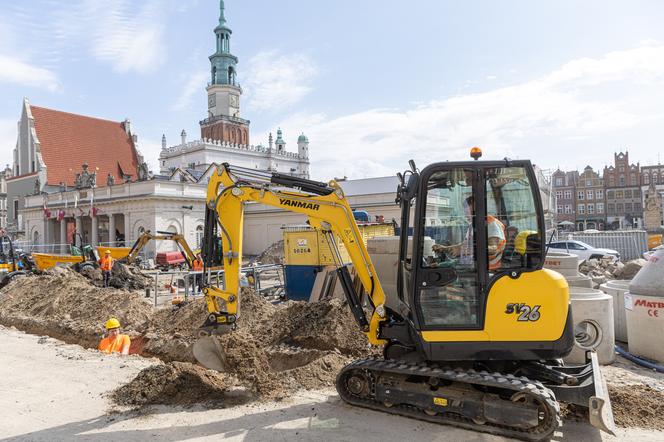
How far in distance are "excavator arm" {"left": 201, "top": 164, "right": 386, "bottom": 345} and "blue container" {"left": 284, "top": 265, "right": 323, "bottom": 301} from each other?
8211mm

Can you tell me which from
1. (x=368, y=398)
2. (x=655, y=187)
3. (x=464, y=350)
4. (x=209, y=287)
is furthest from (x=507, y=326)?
(x=655, y=187)

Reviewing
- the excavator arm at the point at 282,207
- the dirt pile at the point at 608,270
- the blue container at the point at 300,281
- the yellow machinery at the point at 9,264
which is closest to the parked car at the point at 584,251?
the dirt pile at the point at 608,270

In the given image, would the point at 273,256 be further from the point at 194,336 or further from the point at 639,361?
the point at 639,361

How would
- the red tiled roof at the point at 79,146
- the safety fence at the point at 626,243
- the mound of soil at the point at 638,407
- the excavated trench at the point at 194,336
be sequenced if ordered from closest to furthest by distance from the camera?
the mound of soil at the point at 638,407
the excavated trench at the point at 194,336
the safety fence at the point at 626,243
the red tiled roof at the point at 79,146

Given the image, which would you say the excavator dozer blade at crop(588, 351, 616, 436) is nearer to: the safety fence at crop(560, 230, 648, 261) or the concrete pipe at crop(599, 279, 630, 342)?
the concrete pipe at crop(599, 279, 630, 342)

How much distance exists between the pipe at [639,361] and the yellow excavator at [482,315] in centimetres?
246

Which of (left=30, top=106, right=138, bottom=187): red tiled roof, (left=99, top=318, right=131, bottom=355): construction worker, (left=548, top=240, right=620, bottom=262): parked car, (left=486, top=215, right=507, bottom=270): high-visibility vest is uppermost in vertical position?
(left=30, top=106, right=138, bottom=187): red tiled roof

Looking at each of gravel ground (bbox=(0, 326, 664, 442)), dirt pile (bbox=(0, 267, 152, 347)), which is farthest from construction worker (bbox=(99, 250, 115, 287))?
gravel ground (bbox=(0, 326, 664, 442))

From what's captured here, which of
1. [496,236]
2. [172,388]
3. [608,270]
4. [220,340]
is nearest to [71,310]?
[172,388]

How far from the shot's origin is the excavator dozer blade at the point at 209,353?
5.82 meters

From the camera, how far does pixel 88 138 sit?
48281mm

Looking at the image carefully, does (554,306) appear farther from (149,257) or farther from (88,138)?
Result: (88,138)

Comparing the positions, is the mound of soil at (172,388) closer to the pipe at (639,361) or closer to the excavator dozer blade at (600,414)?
the excavator dozer blade at (600,414)

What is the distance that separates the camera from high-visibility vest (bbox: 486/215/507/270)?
15.6 feet
